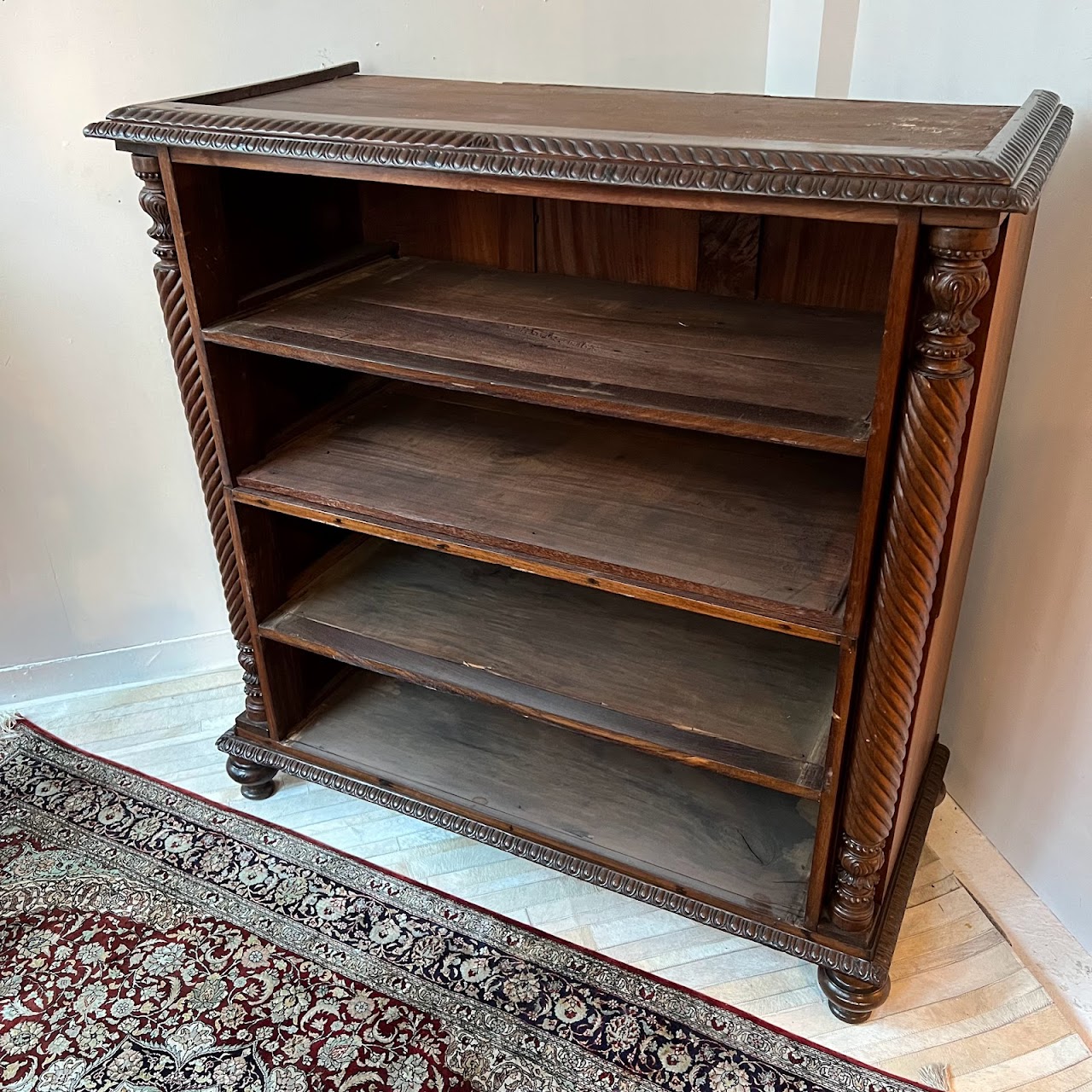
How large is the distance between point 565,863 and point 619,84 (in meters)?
1.20

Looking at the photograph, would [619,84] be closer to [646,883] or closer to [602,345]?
[602,345]

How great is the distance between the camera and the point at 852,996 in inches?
54.5

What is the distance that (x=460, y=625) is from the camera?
1.62 meters

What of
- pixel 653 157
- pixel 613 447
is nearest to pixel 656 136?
pixel 653 157

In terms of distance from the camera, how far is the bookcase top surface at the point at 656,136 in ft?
3.02

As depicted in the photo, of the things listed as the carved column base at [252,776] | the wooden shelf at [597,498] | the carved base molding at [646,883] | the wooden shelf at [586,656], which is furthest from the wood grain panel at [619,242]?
the carved column base at [252,776]

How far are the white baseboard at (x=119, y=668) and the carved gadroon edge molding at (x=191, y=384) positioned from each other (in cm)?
47

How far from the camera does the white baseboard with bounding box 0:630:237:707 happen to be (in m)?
2.04

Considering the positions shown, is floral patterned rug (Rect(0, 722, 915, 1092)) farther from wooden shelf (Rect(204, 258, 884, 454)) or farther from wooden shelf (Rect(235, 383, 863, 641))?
wooden shelf (Rect(204, 258, 884, 454))

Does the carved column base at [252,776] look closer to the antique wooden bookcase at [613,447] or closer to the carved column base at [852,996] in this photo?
the antique wooden bookcase at [613,447]

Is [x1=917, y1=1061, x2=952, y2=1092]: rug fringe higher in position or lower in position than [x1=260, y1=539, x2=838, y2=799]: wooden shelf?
lower

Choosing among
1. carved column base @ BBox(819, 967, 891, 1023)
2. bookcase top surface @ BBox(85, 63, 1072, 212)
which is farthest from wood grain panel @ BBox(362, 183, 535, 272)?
carved column base @ BBox(819, 967, 891, 1023)

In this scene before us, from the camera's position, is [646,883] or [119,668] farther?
[119,668]

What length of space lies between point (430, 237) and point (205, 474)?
521 mm
